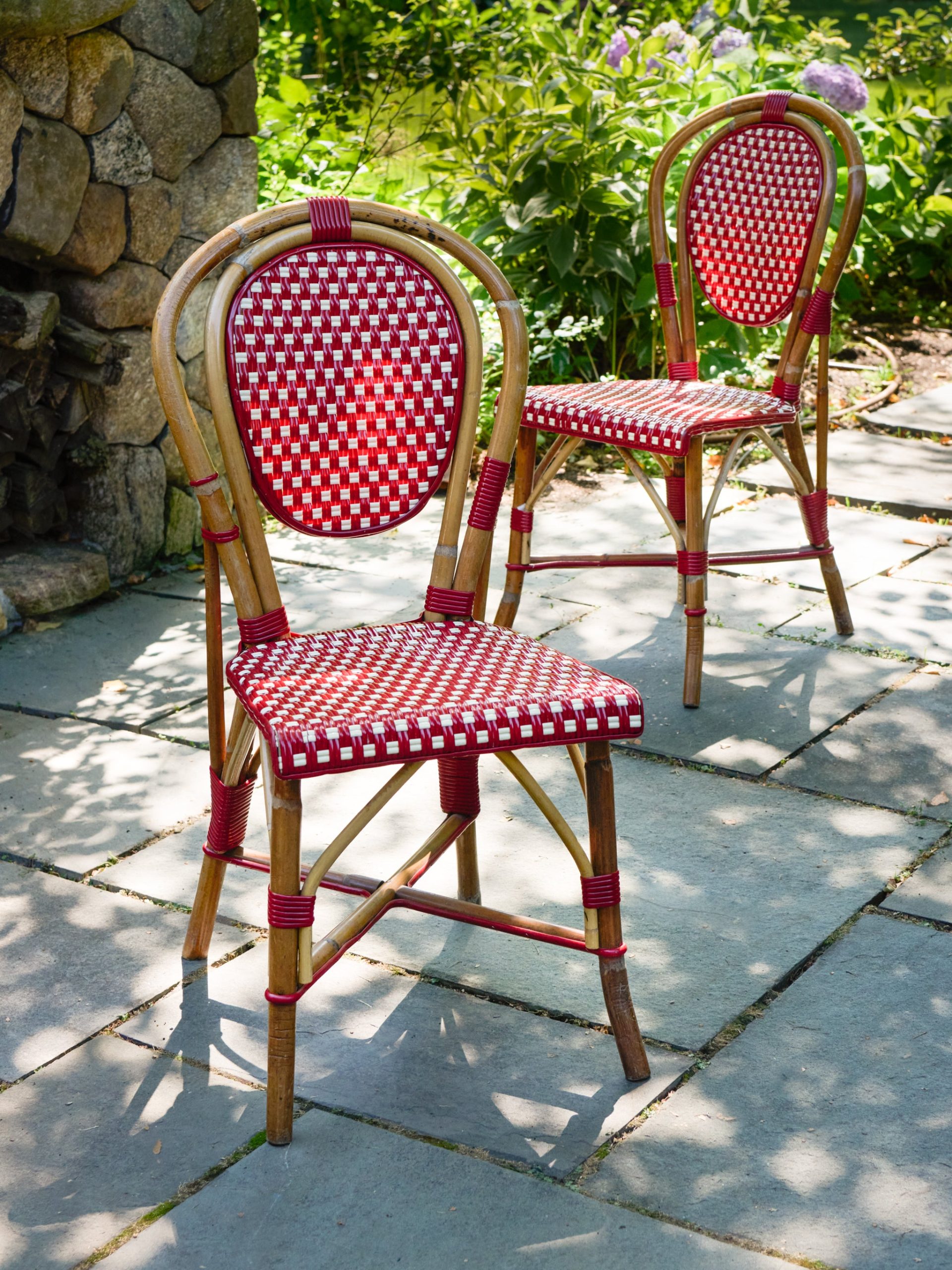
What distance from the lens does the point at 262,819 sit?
107 inches

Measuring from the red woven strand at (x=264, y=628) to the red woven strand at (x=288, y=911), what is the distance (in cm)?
41

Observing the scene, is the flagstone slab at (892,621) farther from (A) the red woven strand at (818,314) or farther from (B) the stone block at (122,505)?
(B) the stone block at (122,505)

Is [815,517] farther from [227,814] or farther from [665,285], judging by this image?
[227,814]

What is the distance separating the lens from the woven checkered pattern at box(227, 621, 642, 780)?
1.68m

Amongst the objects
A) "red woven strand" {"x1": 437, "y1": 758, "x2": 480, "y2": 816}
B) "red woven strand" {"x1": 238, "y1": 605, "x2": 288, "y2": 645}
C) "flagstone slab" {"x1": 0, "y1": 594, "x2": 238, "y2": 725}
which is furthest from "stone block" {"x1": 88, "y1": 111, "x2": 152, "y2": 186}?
"red woven strand" {"x1": 437, "y1": 758, "x2": 480, "y2": 816}

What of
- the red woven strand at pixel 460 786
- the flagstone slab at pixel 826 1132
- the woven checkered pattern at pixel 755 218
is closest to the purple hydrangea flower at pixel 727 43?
the woven checkered pattern at pixel 755 218

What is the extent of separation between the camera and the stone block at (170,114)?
11.7 feet

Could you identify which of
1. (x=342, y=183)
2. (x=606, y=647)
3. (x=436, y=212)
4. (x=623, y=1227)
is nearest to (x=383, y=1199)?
(x=623, y=1227)

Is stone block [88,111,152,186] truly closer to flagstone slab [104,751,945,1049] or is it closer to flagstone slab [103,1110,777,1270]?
flagstone slab [104,751,945,1049]

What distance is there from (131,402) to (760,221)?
5.35ft

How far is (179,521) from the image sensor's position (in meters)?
3.97

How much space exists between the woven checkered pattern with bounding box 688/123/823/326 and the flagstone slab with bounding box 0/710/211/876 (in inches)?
64.9

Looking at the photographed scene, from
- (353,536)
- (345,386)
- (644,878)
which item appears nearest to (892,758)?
(644,878)

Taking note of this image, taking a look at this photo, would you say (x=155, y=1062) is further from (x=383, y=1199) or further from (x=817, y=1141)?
(x=817, y=1141)
